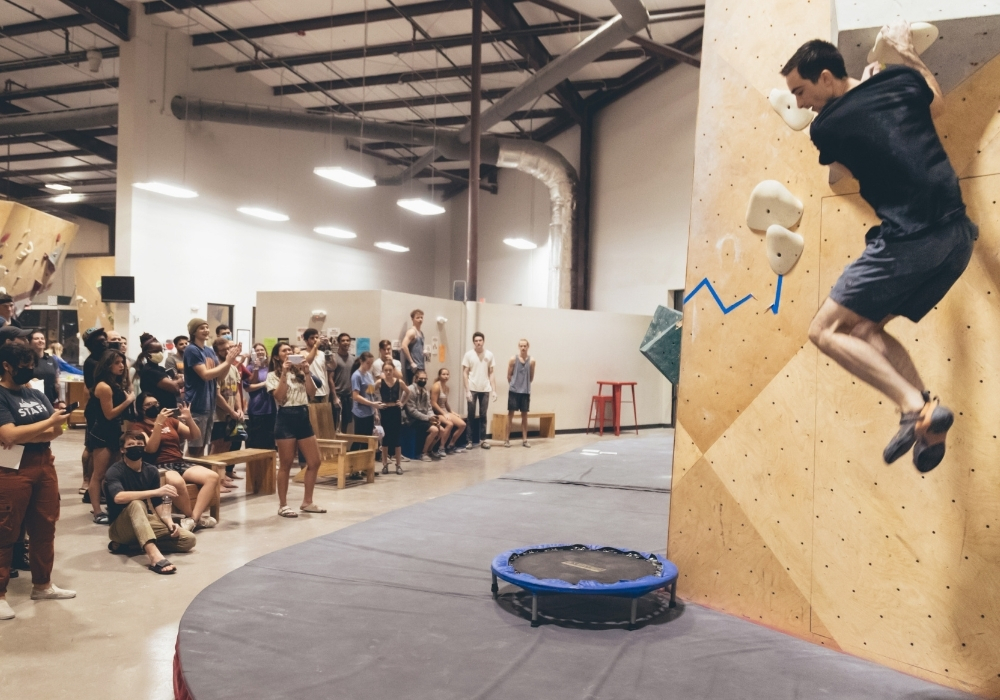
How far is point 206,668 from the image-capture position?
8.21 ft

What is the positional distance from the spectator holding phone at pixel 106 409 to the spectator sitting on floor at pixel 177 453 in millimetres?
211

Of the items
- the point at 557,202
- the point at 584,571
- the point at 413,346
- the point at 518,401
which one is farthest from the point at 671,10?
the point at 584,571

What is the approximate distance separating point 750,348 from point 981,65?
4.42 feet

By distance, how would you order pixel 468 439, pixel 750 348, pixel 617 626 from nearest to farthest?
pixel 617 626
pixel 750 348
pixel 468 439

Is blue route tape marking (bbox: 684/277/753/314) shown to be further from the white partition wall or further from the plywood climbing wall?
the plywood climbing wall

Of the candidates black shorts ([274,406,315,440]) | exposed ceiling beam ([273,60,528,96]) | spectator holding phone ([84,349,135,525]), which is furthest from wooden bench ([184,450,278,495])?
exposed ceiling beam ([273,60,528,96])

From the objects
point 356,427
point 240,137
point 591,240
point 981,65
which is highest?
point 240,137

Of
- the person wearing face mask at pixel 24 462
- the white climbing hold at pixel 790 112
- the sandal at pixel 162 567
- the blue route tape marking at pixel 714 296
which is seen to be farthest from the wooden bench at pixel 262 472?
the white climbing hold at pixel 790 112

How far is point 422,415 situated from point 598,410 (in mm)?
4287

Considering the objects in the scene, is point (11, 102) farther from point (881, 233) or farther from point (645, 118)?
point (881, 233)

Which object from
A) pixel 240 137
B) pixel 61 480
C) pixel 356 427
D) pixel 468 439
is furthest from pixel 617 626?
pixel 240 137

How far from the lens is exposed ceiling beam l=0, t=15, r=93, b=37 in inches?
410

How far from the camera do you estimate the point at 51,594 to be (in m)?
3.81

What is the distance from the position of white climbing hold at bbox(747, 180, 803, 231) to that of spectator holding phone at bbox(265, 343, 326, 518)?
3486 mm
